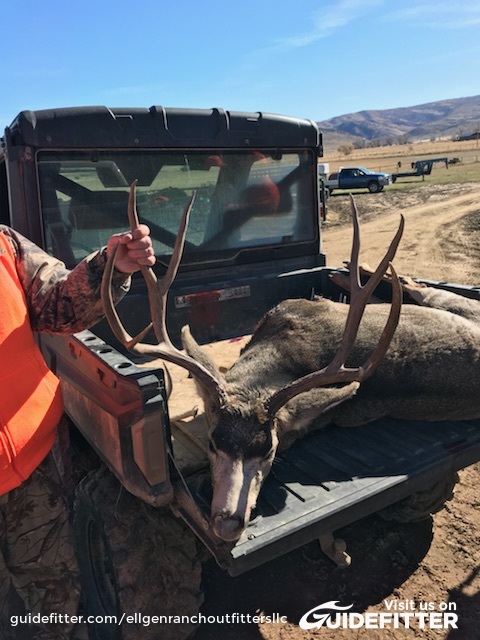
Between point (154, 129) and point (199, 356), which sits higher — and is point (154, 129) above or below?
above

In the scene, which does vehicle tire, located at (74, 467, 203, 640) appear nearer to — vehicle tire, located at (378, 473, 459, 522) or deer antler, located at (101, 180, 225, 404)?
deer antler, located at (101, 180, 225, 404)

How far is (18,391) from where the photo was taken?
102 inches

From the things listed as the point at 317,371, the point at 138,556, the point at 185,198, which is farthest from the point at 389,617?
the point at 185,198

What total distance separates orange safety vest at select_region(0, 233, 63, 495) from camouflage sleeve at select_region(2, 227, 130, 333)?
74mm

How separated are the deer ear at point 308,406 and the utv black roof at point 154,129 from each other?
2249mm

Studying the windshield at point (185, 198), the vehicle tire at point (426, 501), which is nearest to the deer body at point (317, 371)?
the vehicle tire at point (426, 501)

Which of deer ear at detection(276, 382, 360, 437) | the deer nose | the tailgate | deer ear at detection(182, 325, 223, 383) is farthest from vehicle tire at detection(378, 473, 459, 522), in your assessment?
the deer nose

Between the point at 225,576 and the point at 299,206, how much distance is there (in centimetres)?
327

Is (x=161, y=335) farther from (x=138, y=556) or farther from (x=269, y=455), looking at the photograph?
(x=138, y=556)

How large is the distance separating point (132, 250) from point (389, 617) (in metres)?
2.70

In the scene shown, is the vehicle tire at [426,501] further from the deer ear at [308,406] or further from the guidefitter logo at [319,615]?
the deer ear at [308,406]

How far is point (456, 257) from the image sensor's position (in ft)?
46.6

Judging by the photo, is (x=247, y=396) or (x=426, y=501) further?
(x=426, y=501)

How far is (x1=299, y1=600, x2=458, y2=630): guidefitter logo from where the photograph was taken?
137 inches
